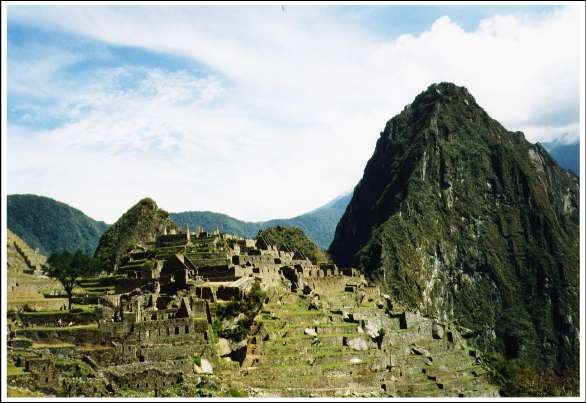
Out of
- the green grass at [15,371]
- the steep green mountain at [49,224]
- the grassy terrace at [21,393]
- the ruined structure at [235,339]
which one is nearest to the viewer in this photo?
the grassy terrace at [21,393]

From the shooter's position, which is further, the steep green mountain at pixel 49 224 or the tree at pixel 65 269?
the steep green mountain at pixel 49 224

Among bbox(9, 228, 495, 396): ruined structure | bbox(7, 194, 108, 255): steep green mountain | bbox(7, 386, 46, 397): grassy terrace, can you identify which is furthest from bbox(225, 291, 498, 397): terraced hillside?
bbox(7, 194, 108, 255): steep green mountain

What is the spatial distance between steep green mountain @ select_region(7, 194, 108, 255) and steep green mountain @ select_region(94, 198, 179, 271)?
197ft

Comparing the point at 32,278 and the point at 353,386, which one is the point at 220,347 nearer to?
the point at 353,386

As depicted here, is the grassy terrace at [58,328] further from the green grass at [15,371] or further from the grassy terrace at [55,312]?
the green grass at [15,371]

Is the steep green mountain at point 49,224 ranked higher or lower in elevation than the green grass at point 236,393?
higher

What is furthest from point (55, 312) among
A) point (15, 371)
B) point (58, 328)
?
point (15, 371)

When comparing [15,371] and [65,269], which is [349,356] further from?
[15,371]

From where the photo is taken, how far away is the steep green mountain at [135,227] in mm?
92125

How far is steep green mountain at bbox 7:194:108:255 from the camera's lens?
16275cm

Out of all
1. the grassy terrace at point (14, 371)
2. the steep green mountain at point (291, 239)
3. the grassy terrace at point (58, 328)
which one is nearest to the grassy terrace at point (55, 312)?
the grassy terrace at point (58, 328)

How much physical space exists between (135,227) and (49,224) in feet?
266

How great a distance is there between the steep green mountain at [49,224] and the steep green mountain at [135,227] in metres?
60.2

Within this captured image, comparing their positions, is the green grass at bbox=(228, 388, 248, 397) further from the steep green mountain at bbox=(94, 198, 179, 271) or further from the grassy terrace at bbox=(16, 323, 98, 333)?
the steep green mountain at bbox=(94, 198, 179, 271)
